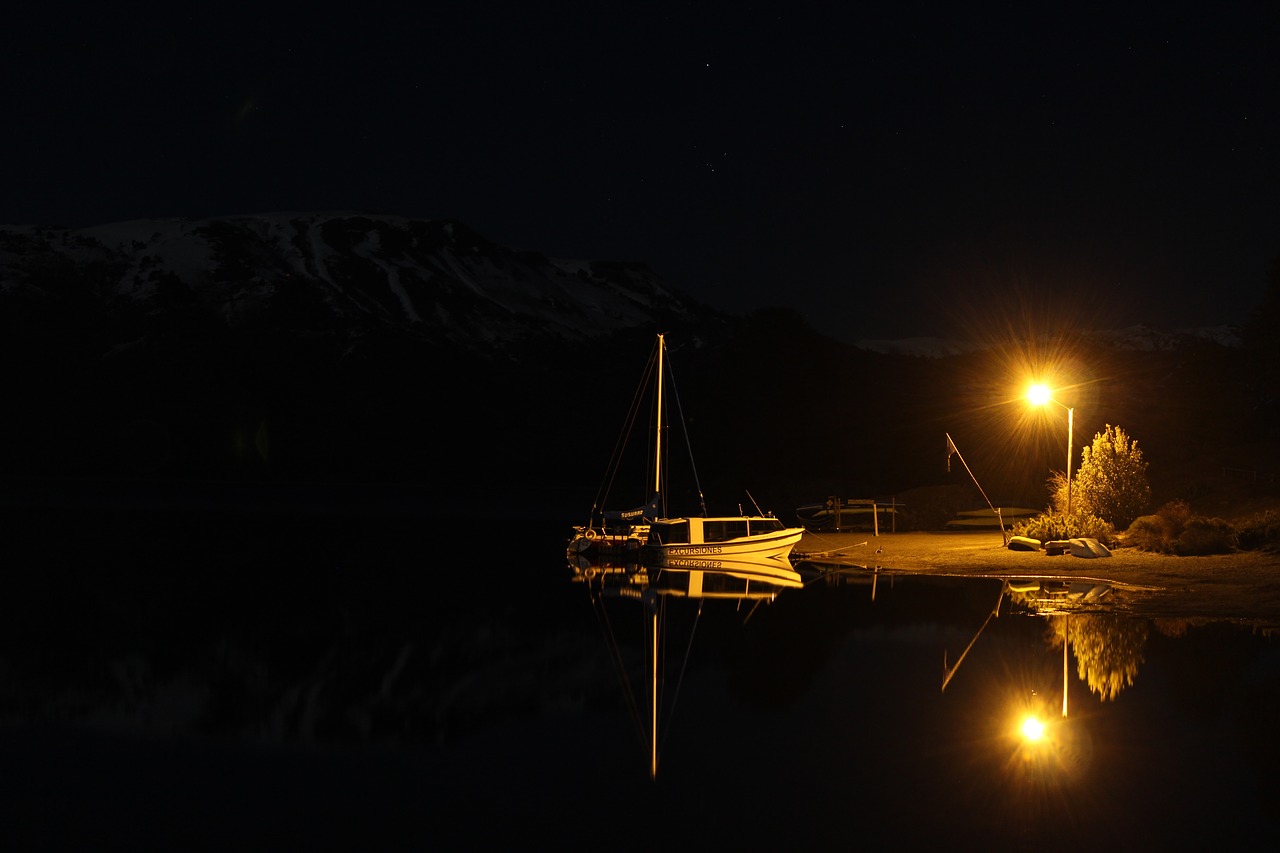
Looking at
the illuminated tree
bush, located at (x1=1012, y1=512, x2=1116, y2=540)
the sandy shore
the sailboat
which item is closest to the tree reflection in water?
the sandy shore

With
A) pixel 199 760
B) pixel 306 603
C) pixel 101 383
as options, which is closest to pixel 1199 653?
pixel 199 760

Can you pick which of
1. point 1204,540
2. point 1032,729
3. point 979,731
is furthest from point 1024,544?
point 979,731

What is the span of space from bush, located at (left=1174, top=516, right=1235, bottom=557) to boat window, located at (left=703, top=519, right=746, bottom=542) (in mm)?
17028

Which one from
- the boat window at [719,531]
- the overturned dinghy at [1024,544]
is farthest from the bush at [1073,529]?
the boat window at [719,531]

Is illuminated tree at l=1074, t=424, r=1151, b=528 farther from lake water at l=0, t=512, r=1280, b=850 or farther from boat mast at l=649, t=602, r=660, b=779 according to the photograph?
boat mast at l=649, t=602, r=660, b=779

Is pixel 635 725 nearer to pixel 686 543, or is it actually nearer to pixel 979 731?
pixel 979 731

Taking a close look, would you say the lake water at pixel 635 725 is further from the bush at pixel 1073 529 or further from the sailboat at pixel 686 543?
the sailboat at pixel 686 543

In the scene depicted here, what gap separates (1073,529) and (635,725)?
30.8m

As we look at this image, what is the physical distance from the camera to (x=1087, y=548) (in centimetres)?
4075

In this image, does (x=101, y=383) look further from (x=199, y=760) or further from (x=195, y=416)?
(x=199, y=760)

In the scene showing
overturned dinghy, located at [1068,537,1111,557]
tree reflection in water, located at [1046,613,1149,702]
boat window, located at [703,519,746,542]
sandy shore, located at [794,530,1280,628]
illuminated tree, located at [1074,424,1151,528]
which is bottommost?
tree reflection in water, located at [1046,613,1149,702]

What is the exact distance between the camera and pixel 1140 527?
4350cm

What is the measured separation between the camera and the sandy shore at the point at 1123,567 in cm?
2908

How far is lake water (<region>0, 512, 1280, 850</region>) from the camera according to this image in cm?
1360
